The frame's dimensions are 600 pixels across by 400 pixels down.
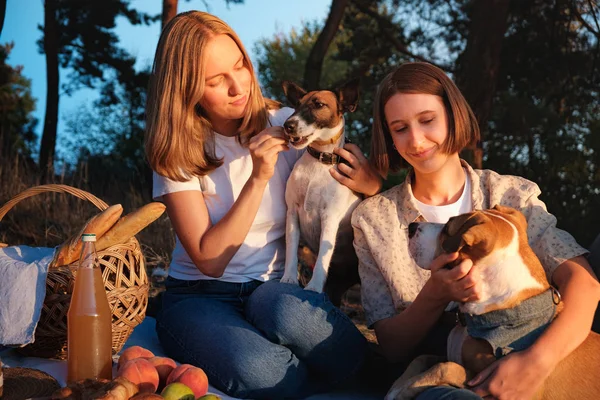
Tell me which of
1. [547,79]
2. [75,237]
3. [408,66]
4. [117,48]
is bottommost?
[75,237]

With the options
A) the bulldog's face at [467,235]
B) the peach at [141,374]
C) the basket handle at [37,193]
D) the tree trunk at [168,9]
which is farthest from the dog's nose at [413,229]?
the tree trunk at [168,9]

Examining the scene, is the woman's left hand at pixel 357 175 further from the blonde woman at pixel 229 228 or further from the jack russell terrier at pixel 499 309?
the jack russell terrier at pixel 499 309

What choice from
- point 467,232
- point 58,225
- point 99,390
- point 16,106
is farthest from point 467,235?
point 16,106

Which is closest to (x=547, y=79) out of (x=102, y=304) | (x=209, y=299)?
(x=209, y=299)

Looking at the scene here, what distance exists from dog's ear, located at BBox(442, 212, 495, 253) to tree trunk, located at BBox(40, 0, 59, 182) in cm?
903

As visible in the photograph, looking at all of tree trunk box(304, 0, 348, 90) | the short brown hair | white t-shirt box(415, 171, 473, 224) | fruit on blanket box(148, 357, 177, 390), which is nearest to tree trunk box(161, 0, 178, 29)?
tree trunk box(304, 0, 348, 90)

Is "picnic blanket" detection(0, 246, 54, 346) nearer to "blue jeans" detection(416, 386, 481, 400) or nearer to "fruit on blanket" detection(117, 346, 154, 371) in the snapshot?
"fruit on blanket" detection(117, 346, 154, 371)

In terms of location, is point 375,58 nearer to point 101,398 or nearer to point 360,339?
point 360,339

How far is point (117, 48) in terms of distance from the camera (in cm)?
1212

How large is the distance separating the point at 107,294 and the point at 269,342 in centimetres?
79

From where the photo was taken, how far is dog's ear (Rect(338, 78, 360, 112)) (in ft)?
12.2

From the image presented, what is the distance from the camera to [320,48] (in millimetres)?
7719

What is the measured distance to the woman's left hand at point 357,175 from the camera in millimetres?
3477

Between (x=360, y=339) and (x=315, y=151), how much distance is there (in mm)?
1003
